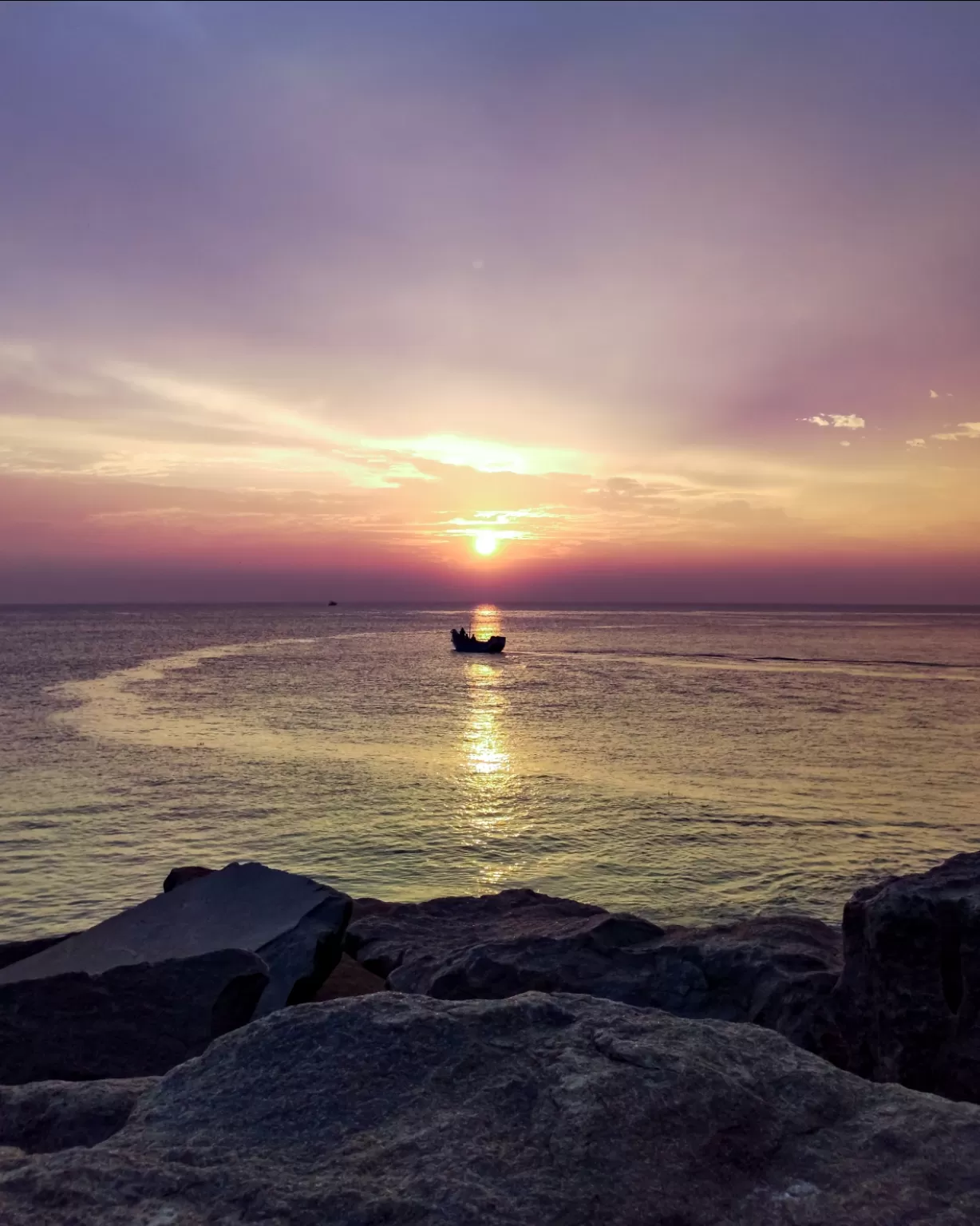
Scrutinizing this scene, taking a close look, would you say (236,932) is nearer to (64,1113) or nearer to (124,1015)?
(124,1015)

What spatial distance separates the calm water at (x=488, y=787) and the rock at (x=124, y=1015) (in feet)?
19.7

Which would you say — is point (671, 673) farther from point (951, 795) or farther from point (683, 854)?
point (683, 854)

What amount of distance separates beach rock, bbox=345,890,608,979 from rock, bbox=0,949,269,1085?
79.9 inches

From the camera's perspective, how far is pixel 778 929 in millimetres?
8062

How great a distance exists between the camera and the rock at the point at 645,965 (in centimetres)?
649

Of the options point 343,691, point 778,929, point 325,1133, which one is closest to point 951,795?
point 778,929

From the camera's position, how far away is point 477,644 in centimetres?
8844

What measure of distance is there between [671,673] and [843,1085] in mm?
59159

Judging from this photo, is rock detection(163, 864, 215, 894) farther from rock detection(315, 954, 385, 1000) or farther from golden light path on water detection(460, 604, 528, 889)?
golden light path on water detection(460, 604, 528, 889)

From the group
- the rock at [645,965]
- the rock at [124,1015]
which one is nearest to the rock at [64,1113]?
the rock at [124,1015]

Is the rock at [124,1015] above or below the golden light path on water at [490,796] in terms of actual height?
above

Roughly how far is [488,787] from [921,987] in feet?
53.7

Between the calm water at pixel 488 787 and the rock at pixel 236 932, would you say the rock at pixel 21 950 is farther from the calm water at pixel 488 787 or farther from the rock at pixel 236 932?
the calm water at pixel 488 787

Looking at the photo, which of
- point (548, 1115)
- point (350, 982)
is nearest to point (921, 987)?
point (548, 1115)
